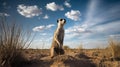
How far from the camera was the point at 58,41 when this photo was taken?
7547 mm

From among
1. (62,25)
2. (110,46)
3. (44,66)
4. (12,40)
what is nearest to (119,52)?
(110,46)


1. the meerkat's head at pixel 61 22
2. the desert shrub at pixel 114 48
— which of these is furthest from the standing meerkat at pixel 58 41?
the desert shrub at pixel 114 48

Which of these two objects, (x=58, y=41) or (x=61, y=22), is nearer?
(x=58, y=41)

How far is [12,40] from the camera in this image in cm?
581

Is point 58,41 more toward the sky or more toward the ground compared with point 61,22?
more toward the ground

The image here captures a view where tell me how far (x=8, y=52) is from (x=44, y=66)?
43.0 inches

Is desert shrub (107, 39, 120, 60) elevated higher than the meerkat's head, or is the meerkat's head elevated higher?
the meerkat's head

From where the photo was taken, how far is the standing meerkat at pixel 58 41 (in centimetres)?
739

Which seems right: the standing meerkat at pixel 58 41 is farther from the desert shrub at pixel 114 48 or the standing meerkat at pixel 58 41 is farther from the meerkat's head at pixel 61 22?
the desert shrub at pixel 114 48

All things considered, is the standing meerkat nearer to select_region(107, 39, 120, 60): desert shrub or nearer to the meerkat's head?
the meerkat's head

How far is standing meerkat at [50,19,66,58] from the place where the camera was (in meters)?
7.39

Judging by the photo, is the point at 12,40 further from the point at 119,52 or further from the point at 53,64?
the point at 119,52

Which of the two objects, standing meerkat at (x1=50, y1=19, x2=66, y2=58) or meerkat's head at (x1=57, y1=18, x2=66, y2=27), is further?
meerkat's head at (x1=57, y1=18, x2=66, y2=27)

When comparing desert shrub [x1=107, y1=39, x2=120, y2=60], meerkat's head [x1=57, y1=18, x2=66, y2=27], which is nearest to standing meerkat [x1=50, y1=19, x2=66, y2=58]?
meerkat's head [x1=57, y1=18, x2=66, y2=27]
